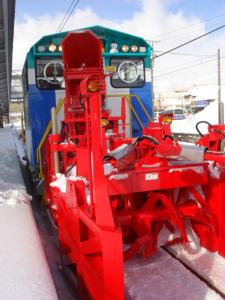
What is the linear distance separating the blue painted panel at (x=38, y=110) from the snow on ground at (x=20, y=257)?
1689 mm

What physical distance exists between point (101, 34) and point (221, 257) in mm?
4228

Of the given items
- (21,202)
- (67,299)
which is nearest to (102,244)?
(67,299)

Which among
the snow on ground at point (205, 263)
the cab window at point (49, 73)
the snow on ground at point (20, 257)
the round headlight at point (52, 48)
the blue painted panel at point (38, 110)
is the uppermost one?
the round headlight at point (52, 48)

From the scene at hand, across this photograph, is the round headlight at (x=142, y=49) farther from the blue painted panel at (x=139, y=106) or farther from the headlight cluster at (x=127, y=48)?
the blue painted panel at (x=139, y=106)

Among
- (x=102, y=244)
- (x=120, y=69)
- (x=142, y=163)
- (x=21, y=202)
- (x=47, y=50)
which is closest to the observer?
(x=102, y=244)

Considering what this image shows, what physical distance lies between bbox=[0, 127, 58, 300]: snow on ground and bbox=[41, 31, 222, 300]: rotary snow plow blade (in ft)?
1.46

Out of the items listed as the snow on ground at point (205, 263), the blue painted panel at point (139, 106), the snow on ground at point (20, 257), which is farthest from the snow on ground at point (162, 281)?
the blue painted panel at point (139, 106)

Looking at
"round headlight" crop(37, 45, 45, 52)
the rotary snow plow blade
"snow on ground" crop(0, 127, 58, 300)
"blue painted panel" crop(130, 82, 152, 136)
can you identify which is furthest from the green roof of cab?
"snow on ground" crop(0, 127, 58, 300)

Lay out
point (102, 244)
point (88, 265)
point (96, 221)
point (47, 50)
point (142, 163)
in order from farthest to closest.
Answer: point (47, 50) → point (142, 163) → point (88, 265) → point (96, 221) → point (102, 244)

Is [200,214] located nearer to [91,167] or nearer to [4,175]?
[91,167]

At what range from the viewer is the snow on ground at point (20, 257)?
7.36 feet

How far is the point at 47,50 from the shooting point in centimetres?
580

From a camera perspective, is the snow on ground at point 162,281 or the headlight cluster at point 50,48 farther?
the headlight cluster at point 50,48

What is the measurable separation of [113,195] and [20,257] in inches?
49.7
